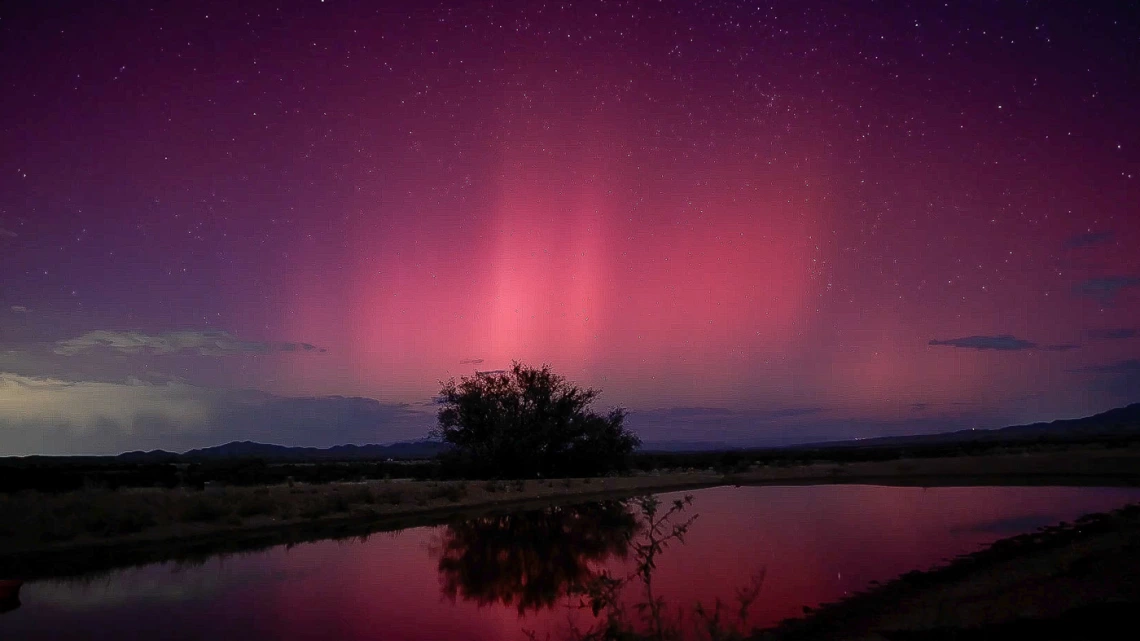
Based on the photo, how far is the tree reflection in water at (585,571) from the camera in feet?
27.9

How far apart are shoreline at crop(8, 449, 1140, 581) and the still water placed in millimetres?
1941

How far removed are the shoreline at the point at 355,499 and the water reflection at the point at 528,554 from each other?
3.20m

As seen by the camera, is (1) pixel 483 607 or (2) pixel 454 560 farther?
(2) pixel 454 560

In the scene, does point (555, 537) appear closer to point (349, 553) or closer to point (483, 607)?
point (349, 553)

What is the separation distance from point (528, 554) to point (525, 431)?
110ft

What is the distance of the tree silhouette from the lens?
50.9 meters

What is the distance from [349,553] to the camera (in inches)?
730

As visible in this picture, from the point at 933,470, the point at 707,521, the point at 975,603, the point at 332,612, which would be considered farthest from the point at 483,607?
the point at 933,470

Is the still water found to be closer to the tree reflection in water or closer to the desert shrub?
the tree reflection in water

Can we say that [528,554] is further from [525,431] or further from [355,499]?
[525,431]

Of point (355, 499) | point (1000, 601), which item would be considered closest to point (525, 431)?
point (355, 499)

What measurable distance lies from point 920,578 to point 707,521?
1081 cm

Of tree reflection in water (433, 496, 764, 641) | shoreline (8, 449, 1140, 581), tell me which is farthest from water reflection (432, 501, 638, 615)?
shoreline (8, 449, 1140, 581)

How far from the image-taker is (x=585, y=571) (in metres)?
15.5
